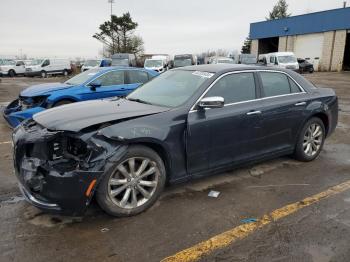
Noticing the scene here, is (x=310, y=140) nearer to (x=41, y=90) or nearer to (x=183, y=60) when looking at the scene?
(x=41, y=90)

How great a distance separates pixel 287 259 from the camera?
2.90 metres

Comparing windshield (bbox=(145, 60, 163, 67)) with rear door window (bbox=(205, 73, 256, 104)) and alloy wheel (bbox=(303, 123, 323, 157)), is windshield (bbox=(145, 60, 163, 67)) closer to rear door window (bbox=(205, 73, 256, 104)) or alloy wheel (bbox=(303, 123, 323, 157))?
alloy wheel (bbox=(303, 123, 323, 157))

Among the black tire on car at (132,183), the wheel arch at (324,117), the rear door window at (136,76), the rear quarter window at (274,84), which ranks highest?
the rear quarter window at (274,84)

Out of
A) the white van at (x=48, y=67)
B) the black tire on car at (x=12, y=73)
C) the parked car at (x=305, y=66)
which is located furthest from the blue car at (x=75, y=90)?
the black tire on car at (x=12, y=73)

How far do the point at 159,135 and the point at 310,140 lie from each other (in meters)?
2.97

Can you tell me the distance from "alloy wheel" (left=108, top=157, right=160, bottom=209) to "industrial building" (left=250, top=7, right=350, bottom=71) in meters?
36.8

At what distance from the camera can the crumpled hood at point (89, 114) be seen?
3.42 m

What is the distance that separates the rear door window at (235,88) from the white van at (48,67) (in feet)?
102

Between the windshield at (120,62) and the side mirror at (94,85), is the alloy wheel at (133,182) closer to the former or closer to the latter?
the side mirror at (94,85)

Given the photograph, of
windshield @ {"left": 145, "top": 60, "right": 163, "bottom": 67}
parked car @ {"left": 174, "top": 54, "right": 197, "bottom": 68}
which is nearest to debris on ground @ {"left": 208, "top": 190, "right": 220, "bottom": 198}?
parked car @ {"left": 174, "top": 54, "right": 197, "bottom": 68}

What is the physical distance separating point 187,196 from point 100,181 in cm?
126

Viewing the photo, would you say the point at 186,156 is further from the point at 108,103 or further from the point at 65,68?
the point at 65,68

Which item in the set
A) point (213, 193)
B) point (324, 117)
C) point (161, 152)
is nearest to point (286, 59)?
point (324, 117)

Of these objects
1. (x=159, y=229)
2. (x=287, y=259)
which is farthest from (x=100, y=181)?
(x=287, y=259)
